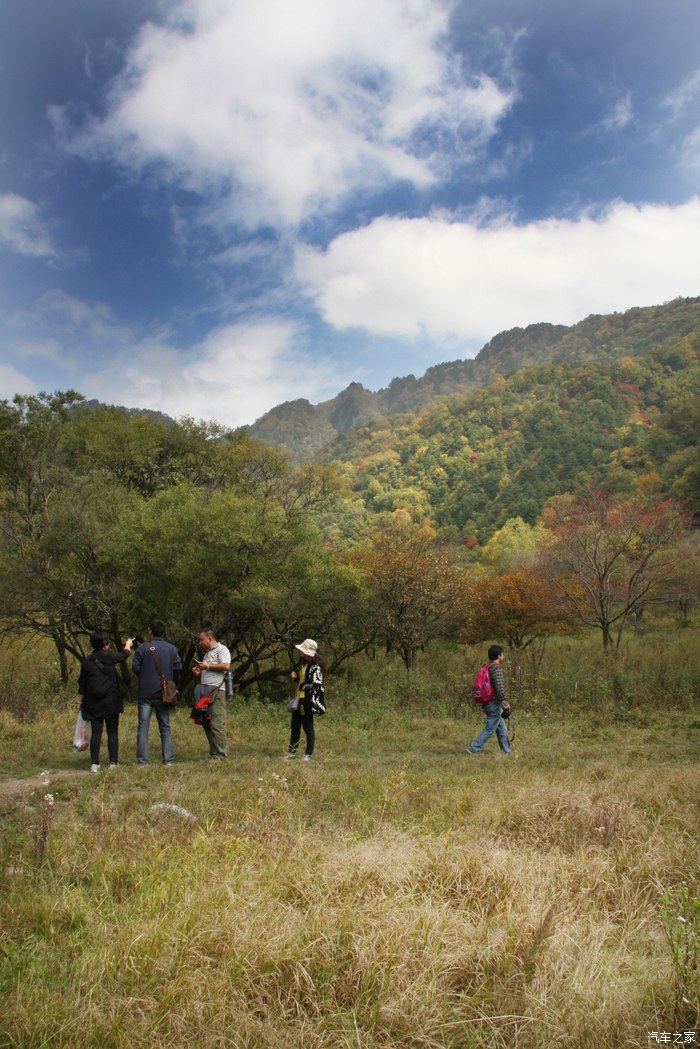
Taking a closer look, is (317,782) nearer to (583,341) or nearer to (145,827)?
(145,827)

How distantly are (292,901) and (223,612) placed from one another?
44.5ft

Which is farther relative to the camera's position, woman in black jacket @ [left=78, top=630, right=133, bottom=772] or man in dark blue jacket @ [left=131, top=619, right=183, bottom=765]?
man in dark blue jacket @ [left=131, top=619, right=183, bottom=765]

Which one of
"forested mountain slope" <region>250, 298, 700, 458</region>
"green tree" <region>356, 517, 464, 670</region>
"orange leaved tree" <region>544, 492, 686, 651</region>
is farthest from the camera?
"forested mountain slope" <region>250, 298, 700, 458</region>

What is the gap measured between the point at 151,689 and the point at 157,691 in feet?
0.28

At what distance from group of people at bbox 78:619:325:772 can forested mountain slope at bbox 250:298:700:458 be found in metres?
107

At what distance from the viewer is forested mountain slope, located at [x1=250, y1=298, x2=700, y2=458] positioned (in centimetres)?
12500

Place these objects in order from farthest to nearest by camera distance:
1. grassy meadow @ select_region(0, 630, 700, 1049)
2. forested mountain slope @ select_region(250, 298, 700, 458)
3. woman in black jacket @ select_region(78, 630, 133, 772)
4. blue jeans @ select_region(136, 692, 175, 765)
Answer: forested mountain slope @ select_region(250, 298, 700, 458)
blue jeans @ select_region(136, 692, 175, 765)
woman in black jacket @ select_region(78, 630, 133, 772)
grassy meadow @ select_region(0, 630, 700, 1049)

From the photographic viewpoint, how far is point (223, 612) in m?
17.0

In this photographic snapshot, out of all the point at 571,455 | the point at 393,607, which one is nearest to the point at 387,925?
the point at 393,607

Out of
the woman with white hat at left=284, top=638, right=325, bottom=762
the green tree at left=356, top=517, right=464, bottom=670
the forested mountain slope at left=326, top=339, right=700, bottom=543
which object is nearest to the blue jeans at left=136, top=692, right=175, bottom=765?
the woman with white hat at left=284, top=638, right=325, bottom=762

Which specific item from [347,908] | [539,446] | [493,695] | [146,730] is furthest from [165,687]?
[539,446]

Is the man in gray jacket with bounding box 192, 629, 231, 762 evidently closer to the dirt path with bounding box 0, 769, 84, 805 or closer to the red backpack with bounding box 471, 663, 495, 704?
the dirt path with bounding box 0, 769, 84, 805

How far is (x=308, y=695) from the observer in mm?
8719

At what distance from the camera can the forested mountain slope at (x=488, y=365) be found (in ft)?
410
